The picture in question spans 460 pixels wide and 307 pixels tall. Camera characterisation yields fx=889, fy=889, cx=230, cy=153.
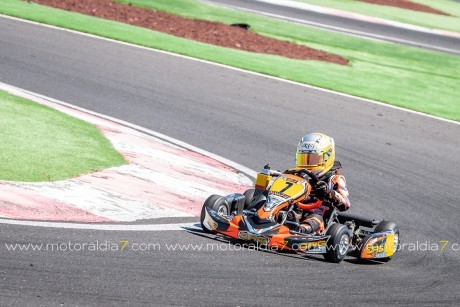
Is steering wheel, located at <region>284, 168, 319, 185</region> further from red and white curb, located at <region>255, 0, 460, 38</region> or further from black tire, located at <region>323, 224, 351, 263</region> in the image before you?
red and white curb, located at <region>255, 0, 460, 38</region>

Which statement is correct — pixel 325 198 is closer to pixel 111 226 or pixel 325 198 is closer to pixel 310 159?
pixel 310 159

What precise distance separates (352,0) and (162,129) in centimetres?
2946

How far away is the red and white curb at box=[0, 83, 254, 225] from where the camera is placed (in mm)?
8422

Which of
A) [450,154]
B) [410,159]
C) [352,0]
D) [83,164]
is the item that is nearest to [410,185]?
[410,159]

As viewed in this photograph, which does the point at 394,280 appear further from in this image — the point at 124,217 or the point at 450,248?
the point at 124,217

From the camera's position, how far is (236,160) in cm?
1256

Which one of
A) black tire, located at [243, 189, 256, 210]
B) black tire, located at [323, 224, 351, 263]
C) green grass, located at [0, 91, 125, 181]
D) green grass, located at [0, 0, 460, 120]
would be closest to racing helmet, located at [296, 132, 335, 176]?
black tire, located at [243, 189, 256, 210]

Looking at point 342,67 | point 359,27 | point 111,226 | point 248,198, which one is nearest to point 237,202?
point 248,198

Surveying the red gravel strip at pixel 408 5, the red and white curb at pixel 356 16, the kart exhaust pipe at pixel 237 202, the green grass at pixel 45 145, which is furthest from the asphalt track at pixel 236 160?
the red gravel strip at pixel 408 5

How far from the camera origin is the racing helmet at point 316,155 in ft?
30.6

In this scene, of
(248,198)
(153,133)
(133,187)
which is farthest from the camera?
(153,133)

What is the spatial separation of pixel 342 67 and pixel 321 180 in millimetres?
12697

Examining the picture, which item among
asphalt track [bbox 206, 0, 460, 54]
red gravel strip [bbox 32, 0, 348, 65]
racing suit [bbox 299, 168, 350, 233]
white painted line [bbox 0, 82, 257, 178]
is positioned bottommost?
white painted line [bbox 0, 82, 257, 178]

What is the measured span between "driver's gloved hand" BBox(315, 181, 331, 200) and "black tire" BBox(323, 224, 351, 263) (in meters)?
0.58
